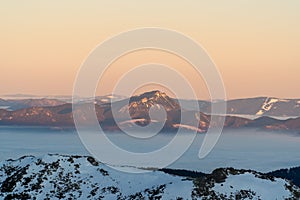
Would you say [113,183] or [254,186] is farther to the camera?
[113,183]

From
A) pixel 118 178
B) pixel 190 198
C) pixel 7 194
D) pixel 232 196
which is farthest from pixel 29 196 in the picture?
pixel 232 196

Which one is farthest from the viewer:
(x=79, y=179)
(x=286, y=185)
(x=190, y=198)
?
(x=79, y=179)

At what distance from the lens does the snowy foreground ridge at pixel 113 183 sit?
79062 mm

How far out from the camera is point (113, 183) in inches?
3575

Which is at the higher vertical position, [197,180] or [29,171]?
[197,180]

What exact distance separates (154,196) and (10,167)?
117 feet

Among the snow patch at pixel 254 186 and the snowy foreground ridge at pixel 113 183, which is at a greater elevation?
the snow patch at pixel 254 186

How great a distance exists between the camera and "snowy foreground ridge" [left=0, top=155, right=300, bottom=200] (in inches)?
3113

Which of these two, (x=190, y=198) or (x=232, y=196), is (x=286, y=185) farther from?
(x=190, y=198)

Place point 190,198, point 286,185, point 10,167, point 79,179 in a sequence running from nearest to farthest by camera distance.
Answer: point 190,198 < point 286,185 < point 79,179 < point 10,167

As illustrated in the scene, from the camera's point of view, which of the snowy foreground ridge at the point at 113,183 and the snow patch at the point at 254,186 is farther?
the snowy foreground ridge at the point at 113,183

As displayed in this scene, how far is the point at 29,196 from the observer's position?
85.8 metres

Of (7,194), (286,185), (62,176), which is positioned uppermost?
(286,185)

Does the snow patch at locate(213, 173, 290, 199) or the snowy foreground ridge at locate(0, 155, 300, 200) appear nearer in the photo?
the snow patch at locate(213, 173, 290, 199)
